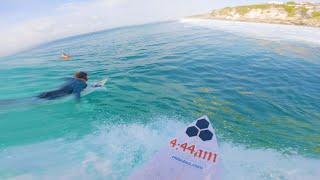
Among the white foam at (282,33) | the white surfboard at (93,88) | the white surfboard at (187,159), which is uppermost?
the white surfboard at (93,88)

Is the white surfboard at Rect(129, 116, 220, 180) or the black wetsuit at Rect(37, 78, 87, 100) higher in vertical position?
the black wetsuit at Rect(37, 78, 87, 100)

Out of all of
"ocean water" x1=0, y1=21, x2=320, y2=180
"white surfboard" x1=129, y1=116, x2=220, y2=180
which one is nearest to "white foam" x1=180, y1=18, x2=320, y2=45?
"ocean water" x1=0, y1=21, x2=320, y2=180

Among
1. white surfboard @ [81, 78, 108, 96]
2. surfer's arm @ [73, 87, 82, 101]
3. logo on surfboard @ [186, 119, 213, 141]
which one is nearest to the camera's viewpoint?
logo on surfboard @ [186, 119, 213, 141]

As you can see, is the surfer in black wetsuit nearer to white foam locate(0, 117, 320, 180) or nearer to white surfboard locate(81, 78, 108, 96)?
white surfboard locate(81, 78, 108, 96)

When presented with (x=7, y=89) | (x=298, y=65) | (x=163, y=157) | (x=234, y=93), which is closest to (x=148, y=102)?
(x=234, y=93)

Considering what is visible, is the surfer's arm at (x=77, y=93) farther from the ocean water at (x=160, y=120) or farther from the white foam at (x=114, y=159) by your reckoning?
the white foam at (x=114, y=159)

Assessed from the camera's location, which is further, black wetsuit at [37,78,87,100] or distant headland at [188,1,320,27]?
distant headland at [188,1,320,27]

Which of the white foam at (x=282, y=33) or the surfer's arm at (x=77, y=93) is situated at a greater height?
the surfer's arm at (x=77, y=93)

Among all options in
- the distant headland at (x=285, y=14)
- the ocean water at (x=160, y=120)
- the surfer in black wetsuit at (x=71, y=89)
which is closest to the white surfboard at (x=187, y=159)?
the ocean water at (x=160, y=120)
